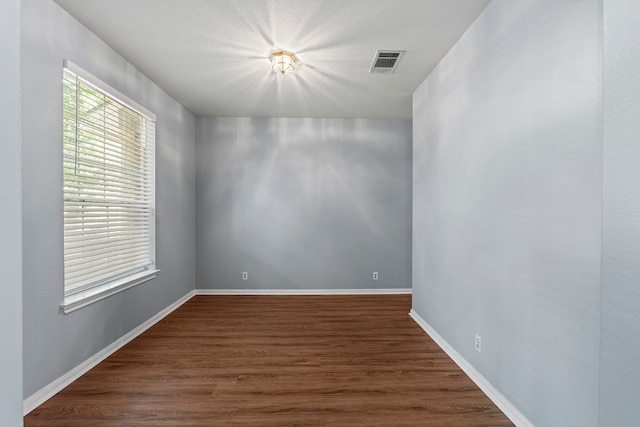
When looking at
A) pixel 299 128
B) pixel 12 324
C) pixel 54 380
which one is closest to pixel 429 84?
pixel 299 128

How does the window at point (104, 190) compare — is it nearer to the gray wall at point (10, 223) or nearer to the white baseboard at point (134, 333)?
the white baseboard at point (134, 333)

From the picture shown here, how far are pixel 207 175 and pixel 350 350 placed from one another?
→ 3.41 meters

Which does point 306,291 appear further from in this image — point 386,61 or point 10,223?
point 10,223

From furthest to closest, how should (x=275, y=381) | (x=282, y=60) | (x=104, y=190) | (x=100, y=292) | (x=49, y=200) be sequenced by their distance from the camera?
(x=282, y=60), (x=104, y=190), (x=100, y=292), (x=275, y=381), (x=49, y=200)

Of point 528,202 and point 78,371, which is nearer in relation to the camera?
point 528,202

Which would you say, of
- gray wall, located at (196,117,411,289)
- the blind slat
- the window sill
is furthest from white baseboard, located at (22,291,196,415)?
gray wall, located at (196,117,411,289)

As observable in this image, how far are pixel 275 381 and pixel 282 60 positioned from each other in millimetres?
2786

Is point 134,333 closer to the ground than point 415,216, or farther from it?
closer to the ground

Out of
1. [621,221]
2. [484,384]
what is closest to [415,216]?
[484,384]

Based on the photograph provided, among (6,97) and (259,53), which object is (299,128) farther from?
(6,97)

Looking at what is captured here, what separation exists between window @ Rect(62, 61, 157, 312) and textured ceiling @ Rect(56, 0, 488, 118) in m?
0.53

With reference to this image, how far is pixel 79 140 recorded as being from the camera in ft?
7.56

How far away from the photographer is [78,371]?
225cm

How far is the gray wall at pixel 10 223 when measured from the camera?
2.52 feet
